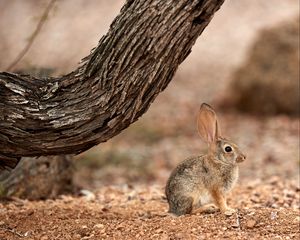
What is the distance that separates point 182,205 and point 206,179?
28 centimetres

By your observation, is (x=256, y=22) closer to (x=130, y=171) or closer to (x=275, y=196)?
(x=130, y=171)

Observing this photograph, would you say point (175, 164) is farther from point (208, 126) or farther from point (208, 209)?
point (208, 209)

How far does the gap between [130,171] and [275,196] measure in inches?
152

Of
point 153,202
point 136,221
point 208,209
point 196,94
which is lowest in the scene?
point 136,221

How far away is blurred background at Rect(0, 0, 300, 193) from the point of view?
10.9m

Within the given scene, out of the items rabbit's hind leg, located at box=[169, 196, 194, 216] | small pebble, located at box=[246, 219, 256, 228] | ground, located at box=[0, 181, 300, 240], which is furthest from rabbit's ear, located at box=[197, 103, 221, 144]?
small pebble, located at box=[246, 219, 256, 228]

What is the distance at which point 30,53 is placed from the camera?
11.0 metres

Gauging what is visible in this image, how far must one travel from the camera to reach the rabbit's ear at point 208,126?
638 centimetres

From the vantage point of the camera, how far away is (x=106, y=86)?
545 centimetres

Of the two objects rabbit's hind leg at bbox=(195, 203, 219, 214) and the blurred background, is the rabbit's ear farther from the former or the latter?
the blurred background

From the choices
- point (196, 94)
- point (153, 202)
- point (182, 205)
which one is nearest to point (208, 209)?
point (182, 205)

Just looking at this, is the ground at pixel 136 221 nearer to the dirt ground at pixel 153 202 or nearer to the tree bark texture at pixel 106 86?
the dirt ground at pixel 153 202

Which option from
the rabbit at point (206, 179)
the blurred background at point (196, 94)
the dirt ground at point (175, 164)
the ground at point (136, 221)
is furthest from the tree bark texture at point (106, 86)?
the blurred background at point (196, 94)

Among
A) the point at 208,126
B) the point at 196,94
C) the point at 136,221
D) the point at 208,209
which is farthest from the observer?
the point at 196,94
